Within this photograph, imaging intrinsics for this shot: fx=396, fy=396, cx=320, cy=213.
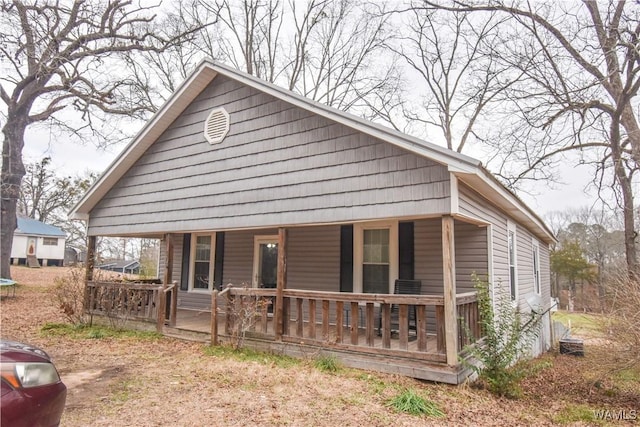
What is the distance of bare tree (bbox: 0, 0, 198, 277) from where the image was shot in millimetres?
14172

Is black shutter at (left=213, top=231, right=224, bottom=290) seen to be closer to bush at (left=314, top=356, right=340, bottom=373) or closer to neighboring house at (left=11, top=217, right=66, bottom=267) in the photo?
bush at (left=314, top=356, right=340, bottom=373)

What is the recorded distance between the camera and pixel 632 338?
498 centimetres

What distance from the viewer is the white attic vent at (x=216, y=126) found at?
26.7ft

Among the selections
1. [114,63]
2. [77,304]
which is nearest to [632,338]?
[77,304]

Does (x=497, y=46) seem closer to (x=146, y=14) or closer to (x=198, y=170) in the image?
(x=198, y=170)

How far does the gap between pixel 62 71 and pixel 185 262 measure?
10.4 m

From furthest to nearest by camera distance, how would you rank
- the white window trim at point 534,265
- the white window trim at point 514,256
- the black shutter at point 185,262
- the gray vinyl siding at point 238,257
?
the white window trim at point 534,265 → the black shutter at point 185,262 → the gray vinyl siding at point 238,257 → the white window trim at point 514,256

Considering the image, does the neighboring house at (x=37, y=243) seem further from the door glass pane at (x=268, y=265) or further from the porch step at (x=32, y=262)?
the door glass pane at (x=268, y=265)

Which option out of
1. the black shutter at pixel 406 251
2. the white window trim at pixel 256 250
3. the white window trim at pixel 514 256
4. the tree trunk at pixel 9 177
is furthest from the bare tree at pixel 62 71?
the white window trim at pixel 514 256

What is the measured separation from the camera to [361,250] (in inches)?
325

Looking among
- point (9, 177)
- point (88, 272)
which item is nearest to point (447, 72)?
point (88, 272)

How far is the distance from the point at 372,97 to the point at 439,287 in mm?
15179

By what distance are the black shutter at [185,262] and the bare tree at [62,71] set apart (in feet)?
27.8

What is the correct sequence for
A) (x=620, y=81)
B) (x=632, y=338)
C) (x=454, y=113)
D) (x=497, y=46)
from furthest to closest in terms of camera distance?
1. (x=454, y=113)
2. (x=497, y=46)
3. (x=620, y=81)
4. (x=632, y=338)
